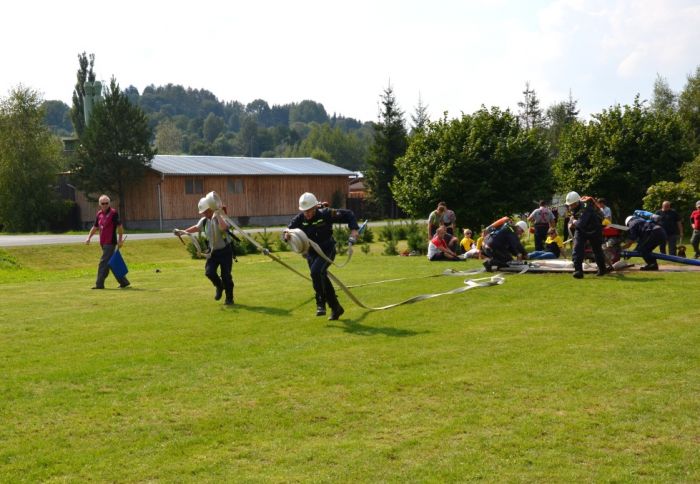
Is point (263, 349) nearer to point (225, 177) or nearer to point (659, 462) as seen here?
point (659, 462)

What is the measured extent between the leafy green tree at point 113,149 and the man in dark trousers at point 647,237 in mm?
45313

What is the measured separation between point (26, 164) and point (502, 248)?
50764 millimetres

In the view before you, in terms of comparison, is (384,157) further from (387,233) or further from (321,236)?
(321,236)

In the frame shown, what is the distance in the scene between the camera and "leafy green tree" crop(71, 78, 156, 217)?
5800 centimetres

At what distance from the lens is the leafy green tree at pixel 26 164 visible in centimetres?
5894

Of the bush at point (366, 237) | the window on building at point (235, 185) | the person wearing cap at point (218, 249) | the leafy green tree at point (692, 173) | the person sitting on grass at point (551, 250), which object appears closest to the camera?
the person wearing cap at point (218, 249)

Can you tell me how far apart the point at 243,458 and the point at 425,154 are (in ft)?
91.3

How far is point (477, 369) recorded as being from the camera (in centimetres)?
906

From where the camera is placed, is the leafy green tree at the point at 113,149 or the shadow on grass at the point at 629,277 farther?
the leafy green tree at the point at 113,149

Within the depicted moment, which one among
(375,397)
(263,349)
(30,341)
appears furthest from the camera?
(30,341)

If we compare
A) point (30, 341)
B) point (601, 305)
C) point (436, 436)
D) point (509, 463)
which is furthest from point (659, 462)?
point (30, 341)

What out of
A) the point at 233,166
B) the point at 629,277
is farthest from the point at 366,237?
the point at 233,166

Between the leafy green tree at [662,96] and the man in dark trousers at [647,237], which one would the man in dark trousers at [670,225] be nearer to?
the man in dark trousers at [647,237]

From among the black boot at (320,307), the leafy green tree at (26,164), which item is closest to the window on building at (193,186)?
the leafy green tree at (26,164)
